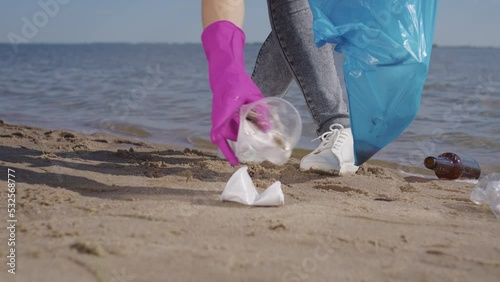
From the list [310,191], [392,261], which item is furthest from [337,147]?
[392,261]

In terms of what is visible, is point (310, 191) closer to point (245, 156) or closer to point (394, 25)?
point (245, 156)

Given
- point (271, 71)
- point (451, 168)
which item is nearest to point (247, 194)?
point (271, 71)

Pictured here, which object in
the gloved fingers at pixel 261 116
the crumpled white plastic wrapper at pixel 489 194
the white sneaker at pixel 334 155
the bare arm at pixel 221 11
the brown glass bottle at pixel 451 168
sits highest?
the bare arm at pixel 221 11

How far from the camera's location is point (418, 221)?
1896 mm

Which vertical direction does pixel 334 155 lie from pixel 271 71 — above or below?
below

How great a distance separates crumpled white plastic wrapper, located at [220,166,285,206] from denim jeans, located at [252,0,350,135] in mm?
868

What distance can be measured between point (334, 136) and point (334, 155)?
92 mm

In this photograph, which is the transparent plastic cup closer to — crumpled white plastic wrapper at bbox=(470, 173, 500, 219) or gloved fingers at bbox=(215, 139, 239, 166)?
gloved fingers at bbox=(215, 139, 239, 166)

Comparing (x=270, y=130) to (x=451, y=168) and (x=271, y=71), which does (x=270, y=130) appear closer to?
(x=271, y=71)

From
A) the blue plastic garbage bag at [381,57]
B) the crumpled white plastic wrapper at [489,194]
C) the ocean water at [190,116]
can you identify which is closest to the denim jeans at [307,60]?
the blue plastic garbage bag at [381,57]

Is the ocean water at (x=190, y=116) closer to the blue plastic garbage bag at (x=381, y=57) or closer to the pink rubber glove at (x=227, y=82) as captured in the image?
the blue plastic garbage bag at (x=381, y=57)

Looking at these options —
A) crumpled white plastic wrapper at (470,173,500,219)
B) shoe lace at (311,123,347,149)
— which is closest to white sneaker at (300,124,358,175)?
shoe lace at (311,123,347,149)

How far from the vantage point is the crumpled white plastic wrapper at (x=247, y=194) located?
6.55 feet

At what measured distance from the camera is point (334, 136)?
8.86 ft
